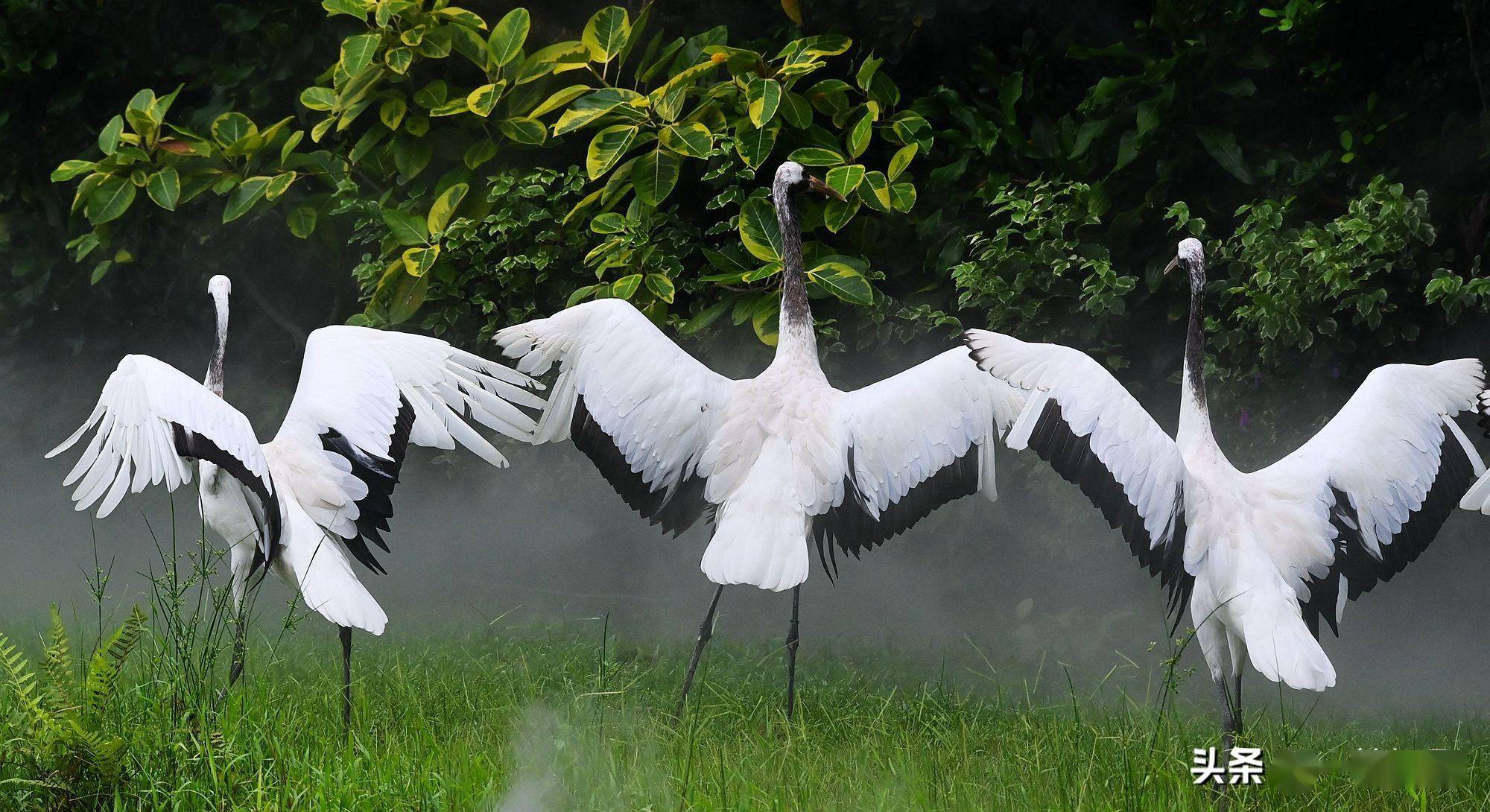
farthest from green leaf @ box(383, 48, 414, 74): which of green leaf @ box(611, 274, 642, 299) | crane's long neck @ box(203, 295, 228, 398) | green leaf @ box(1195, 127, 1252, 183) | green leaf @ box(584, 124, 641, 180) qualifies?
green leaf @ box(1195, 127, 1252, 183)

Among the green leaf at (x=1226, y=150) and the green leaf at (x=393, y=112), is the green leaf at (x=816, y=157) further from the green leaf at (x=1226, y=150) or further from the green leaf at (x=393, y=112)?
the green leaf at (x=393, y=112)

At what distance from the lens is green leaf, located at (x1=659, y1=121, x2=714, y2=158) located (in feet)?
14.5

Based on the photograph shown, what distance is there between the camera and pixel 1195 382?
345 centimetres

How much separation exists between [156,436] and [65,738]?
0.80 meters

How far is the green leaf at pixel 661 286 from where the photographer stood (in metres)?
4.51

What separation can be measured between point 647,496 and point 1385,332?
2.37m

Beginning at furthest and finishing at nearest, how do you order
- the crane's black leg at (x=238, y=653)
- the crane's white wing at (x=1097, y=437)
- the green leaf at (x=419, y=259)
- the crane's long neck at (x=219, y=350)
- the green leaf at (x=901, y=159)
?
the green leaf at (x=419, y=259) → the green leaf at (x=901, y=159) → the crane's long neck at (x=219, y=350) → the crane's black leg at (x=238, y=653) → the crane's white wing at (x=1097, y=437)

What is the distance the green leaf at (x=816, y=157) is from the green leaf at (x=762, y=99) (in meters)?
0.15

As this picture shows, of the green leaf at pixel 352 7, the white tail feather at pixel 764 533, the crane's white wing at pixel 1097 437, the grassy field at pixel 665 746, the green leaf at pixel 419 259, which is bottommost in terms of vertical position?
the grassy field at pixel 665 746

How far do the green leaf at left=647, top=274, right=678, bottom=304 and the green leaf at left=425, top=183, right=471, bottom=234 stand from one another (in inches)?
32.9

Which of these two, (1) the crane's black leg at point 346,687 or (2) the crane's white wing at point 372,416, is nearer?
(1) the crane's black leg at point 346,687

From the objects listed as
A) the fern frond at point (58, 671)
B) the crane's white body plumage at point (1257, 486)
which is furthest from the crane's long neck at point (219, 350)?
the crane's white body plumage at point (1257, 486)

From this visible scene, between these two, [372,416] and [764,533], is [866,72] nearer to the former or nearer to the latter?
[764,533]

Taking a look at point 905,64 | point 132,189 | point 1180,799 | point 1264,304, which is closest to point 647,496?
point 1180,799
